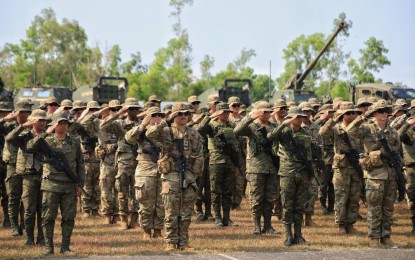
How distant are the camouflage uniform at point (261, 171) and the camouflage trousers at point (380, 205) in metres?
1.59

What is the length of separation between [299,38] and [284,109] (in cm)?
4063

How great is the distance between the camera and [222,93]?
29.2 metres

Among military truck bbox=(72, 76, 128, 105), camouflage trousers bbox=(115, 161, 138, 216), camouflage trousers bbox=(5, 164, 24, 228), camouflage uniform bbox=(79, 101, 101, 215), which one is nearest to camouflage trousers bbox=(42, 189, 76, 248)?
camouflage trousers bbox=(5, 164, 24, 228)

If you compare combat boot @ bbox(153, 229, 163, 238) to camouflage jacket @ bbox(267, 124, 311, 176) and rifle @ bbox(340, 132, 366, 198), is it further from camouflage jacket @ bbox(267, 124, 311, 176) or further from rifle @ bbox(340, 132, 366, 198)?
rifle @ bbox(340, 132, 366, 198)

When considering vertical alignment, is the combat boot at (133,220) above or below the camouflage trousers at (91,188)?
below

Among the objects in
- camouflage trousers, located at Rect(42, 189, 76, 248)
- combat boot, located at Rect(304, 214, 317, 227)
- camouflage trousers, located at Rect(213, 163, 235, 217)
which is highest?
camouflage trousers, located at Rect(213, 163, 235, 217)

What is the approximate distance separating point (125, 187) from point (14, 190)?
189cm

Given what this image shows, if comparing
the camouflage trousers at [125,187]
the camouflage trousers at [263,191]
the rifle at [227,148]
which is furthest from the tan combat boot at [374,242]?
the camouflage trousers at [125,187]

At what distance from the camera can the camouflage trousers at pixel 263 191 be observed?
37.3 feet

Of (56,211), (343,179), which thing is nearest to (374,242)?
(343,179)

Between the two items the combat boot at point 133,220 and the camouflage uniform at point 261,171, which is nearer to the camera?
the camouflage uniform at point 261,171

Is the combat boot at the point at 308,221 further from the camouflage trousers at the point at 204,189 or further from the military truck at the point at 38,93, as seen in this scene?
the military truck at the point at 38,93

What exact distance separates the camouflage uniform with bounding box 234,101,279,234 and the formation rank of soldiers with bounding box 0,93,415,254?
0.6 inches

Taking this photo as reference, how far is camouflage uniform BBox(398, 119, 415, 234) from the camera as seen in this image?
38.0ft
